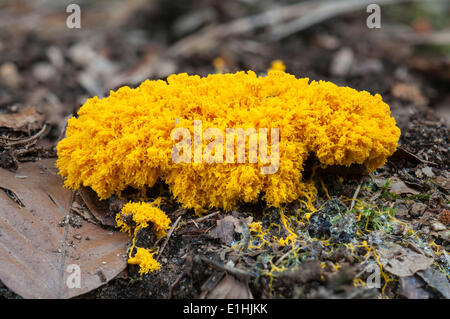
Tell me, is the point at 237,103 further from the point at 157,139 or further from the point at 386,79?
the point at 386,79

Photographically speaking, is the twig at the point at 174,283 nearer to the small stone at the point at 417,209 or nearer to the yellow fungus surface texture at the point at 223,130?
the yellow fungus surface texture at the point at 223,130

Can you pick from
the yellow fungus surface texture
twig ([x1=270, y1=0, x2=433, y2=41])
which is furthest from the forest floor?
the yellow fungus surface texture

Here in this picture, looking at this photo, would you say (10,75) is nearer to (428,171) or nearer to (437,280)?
(428,171)

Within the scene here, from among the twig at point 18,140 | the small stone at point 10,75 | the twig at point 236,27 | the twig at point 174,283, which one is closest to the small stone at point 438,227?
the twig at point 174,283

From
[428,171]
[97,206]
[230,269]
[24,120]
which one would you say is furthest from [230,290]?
[24,120]

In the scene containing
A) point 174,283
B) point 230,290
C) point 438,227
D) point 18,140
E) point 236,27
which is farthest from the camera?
point 236,27
